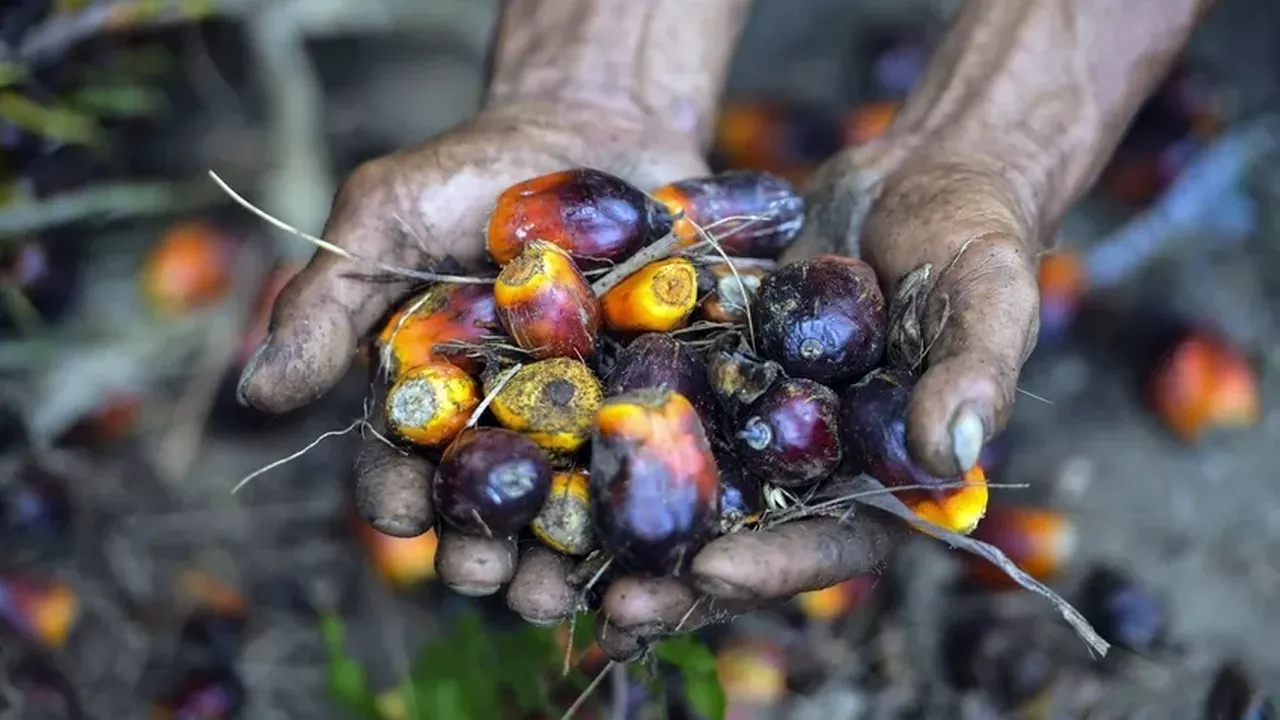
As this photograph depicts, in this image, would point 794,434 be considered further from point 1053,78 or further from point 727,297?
point 1053,78

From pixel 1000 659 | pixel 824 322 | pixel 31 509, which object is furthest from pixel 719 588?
pixel 31 509

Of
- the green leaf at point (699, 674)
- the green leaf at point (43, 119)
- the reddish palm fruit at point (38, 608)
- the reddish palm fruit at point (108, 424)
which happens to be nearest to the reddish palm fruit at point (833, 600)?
the green leaf at point (699, 674)

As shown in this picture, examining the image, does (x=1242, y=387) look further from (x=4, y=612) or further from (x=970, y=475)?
(x=4, y=612)

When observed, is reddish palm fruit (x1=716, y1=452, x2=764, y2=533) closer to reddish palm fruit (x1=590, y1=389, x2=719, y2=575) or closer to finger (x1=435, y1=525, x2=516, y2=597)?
reddish palm fruit (x1=590, y1=389, x2=719, y2=575)

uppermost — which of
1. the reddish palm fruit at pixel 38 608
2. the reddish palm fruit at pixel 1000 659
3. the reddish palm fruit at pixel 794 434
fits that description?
the reddish palm fruit at pixel 794 434

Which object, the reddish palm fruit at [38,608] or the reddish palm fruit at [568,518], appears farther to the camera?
the reddish palm fruit at [38,608]

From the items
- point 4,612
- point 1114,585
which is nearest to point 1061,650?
point 1114,585

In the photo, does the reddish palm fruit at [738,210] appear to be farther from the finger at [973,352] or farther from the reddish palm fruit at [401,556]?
the reddish palm fruit at [401,556]
